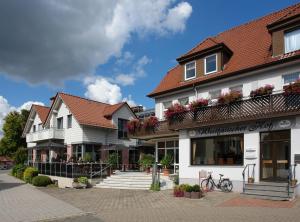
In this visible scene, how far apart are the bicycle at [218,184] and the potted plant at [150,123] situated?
6.28 m

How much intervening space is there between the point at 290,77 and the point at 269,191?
19.9 feet

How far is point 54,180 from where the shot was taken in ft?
88.7

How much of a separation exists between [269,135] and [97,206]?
878 cm

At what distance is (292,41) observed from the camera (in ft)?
59.4

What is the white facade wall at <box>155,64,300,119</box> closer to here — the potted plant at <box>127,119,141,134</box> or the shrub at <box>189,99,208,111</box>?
the shrub at <box>189,99,208,111</box>

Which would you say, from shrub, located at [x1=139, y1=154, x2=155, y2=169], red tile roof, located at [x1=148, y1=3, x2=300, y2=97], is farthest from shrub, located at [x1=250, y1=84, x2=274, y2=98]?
shrub, located at [x1=139, y1=154, x2=155, y2=169]

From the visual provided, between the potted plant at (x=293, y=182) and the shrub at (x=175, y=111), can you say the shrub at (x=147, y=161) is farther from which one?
the potted plant at (x=293, y=182)

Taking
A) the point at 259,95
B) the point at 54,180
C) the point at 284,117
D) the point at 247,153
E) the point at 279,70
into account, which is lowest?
the point at 54,180

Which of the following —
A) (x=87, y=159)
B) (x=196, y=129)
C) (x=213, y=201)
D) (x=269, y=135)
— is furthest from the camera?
(x=87, y=159)

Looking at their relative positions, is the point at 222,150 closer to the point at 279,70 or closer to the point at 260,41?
the point at 279,70

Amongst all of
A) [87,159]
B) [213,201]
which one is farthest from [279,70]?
[87,159]

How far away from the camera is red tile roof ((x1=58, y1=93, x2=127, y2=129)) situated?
104ft

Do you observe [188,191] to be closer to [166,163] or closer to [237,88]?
[237,88]

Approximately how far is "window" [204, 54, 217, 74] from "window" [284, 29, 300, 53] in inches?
194
